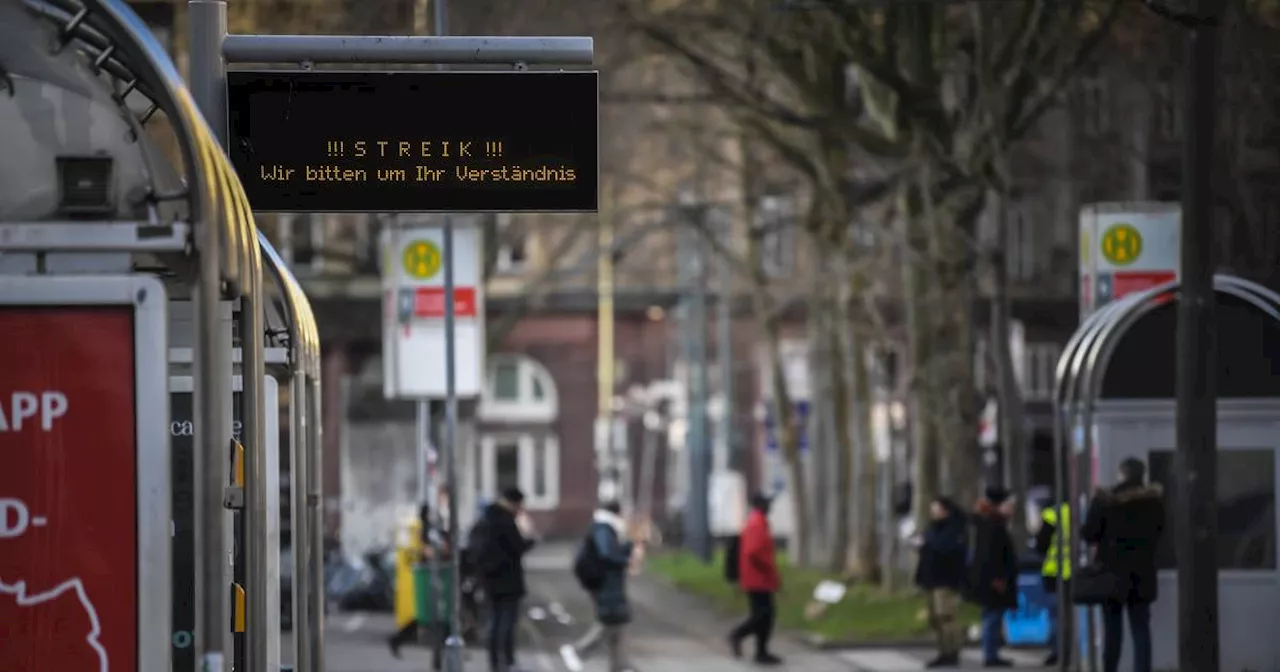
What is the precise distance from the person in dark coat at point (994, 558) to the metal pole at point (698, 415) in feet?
96.8

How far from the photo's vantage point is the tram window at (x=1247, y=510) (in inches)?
802

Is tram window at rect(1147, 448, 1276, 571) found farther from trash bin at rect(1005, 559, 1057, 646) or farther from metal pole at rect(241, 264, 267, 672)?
metal pole at rect(241, 264, 267, 672)

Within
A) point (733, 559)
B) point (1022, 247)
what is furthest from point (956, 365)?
point (1022, 247)

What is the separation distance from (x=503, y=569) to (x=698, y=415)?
31.6 meters

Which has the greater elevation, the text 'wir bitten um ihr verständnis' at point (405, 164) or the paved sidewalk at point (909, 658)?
the text 'wir bitten um ihr verständnis' at point (405, 164)

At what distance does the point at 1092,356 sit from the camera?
66.5 feet

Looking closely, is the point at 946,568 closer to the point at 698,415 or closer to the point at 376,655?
the point at 376,655

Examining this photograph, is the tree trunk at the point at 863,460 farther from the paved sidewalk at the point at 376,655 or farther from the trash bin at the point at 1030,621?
the trash bin at the point at 1030,621

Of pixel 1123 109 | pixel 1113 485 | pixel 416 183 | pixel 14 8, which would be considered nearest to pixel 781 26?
pixel 1113 485

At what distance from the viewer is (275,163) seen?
12117 millimetres

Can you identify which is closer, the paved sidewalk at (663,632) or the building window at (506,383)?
the paved sidewalk at (663,632)

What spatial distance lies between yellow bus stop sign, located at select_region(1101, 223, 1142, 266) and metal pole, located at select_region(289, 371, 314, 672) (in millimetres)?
12019

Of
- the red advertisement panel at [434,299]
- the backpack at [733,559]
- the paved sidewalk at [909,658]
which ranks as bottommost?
the paved sidewalk at [909,658]

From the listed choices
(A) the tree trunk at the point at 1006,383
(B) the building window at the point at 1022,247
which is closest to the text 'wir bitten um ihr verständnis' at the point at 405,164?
(A) the tree trunk at the point at 1006,383
